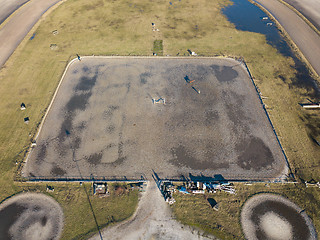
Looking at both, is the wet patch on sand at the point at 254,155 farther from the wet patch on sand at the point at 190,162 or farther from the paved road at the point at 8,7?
the paved road at the point at 8,7

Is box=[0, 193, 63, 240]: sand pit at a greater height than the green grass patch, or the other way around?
the green grass patch

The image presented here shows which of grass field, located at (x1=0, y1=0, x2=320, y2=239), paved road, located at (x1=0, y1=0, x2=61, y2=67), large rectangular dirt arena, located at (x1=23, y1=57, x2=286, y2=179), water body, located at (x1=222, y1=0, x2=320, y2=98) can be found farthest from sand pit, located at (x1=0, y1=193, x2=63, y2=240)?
water body, located at (x1=222, y1=0, x2=320, y2=98)

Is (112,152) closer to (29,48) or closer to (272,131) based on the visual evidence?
(272,131)

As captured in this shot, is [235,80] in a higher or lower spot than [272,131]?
higher

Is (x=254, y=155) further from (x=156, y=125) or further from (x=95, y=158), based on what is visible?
(x=95, y=158)

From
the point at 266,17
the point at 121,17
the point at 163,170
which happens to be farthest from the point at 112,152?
the point at 266,17

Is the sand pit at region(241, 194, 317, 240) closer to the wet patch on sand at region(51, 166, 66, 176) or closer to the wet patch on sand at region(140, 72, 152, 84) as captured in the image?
the wet patch on sand at region(51, 166, 66, 176)

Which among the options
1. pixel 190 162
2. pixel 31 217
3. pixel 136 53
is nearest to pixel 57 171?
pixel 31 217
